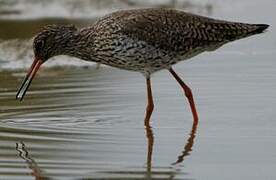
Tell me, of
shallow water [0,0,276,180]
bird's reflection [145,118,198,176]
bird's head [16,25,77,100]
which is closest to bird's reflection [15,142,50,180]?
shallow water [0,0,276,180]

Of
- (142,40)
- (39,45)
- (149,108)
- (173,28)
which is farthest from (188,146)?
(39,45)

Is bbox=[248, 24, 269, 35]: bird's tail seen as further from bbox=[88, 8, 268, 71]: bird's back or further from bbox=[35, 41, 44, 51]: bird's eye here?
bbox=[35, 41, 44, 51]: bird's eye

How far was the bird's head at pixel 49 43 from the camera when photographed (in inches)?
429

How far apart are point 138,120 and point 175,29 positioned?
110 cm

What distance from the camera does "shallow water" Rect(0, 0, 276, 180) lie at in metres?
8.40

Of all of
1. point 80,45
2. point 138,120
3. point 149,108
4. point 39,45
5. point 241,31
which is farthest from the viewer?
point 241,31

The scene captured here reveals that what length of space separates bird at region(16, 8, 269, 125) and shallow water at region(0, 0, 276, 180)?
0.38m

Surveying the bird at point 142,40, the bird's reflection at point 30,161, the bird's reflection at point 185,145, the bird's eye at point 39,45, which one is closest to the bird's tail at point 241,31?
the bird at point 142,40

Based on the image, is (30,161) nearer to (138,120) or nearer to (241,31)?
(138,120)

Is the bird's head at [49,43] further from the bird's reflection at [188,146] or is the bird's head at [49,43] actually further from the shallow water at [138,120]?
the bird's reflection at [188,146]

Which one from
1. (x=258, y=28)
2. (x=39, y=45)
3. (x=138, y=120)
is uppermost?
(x=258, y=28)

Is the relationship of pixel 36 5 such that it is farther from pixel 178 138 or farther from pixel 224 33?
pixel 178 138

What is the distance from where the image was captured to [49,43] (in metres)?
11.0

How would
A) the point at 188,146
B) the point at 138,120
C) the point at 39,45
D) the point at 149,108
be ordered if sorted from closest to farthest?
1. the point at 188,146
2. the point at 138,120
3. the point at 149,108
4. the point at 39,45
